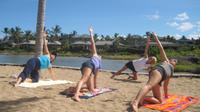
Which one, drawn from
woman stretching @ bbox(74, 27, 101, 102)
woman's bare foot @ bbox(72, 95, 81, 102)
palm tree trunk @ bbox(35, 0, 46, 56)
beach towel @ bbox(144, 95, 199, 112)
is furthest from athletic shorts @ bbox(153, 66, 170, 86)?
palm tree trunk @ bbox(35, 0, 46, 56)

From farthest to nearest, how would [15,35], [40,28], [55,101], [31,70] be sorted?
[15,35] < [40,28] < [31,70] < [55,101]

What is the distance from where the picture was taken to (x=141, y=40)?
4262 inches

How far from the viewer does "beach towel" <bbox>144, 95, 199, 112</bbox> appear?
22.1ft

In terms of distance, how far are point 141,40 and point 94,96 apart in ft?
333

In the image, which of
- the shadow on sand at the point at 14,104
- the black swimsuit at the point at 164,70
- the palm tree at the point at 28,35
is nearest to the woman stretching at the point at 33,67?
the shadow on sand at the point at 14,104

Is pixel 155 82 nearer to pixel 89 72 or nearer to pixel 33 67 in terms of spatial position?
pixel 89 72

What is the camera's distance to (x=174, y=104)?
7.21m

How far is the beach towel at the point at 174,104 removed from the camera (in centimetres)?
674

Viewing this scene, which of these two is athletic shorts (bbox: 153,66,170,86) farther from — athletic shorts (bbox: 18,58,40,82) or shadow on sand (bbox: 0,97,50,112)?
athletic shorts (bbox: 18,58,40,82)

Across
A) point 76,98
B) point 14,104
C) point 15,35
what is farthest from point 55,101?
point 15,35

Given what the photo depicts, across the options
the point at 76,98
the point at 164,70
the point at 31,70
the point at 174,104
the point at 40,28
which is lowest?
the point at 174,104

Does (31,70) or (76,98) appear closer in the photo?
(76,98)

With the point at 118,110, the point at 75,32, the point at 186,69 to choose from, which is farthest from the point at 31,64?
the point at 75,32

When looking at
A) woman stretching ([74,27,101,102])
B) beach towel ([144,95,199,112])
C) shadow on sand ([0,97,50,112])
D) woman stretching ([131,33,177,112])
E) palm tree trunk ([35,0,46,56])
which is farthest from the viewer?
palm tree trunk ([35,0,46,56])
